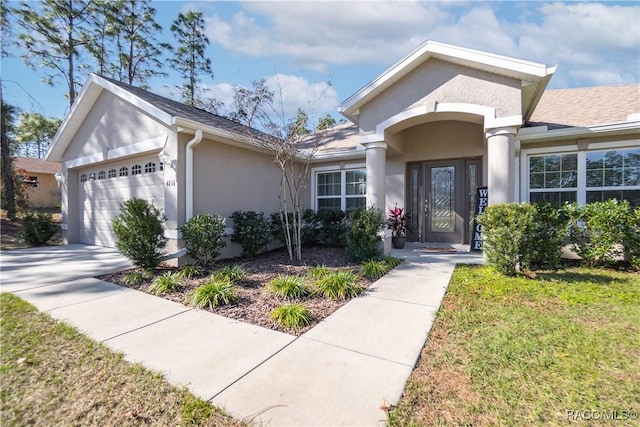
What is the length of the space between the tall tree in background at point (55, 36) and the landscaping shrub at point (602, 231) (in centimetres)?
2408

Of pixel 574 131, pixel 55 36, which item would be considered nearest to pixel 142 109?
pixel 574 131

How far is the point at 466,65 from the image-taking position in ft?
21.6

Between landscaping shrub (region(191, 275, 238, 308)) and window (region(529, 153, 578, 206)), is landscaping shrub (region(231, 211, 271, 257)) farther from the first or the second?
window (region(529, 153, 578, 206))

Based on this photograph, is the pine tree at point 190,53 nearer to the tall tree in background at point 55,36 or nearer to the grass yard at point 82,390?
the tall tree in background at point 55,36

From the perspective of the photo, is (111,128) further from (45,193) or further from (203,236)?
(45,193)

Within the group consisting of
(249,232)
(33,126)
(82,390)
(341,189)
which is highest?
(33,126)

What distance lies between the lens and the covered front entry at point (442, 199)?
8805 mm

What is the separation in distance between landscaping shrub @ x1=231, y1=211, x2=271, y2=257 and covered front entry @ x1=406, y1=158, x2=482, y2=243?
4.77 metres

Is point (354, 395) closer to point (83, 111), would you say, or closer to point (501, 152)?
point (501, 152)

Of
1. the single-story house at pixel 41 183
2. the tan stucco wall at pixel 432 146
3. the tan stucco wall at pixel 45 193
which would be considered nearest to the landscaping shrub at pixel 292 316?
the tan stucco wall at pixel 432 146

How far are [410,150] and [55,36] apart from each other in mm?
20387

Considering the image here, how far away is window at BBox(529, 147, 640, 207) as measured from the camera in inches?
284

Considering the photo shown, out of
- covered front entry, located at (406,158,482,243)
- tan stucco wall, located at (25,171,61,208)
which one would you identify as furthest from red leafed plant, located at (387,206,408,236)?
tan stucco wall, located at (25,171,61,208)

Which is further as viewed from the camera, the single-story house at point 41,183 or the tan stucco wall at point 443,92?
the single-story house at point 41,183
